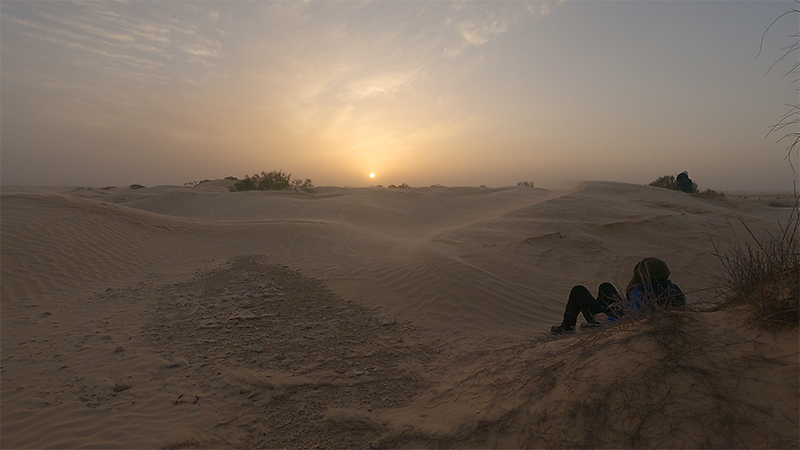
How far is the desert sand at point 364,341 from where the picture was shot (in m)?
2.20

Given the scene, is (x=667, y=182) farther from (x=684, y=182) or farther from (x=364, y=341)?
(x=364, y=341)

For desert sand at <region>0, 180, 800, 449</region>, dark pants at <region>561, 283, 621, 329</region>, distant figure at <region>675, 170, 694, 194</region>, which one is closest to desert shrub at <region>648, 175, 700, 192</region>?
distant figure at <region>675, 170, 694, 194</region>

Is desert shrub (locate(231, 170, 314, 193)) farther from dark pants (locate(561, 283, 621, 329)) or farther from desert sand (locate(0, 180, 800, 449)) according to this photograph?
dark pants (locate(561, 283, 621, 329))

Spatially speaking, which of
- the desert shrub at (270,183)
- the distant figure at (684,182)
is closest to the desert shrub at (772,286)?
the distant figure at (684,182)

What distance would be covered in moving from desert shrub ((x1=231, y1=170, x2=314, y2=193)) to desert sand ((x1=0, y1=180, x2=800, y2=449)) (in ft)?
49.6

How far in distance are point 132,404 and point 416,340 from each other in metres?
3.21

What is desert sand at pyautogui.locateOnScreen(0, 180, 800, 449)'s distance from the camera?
2199 mm

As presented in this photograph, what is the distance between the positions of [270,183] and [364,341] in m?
24.1

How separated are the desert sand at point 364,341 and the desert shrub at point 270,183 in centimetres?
1513

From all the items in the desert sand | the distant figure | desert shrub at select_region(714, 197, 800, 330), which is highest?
the distant figure

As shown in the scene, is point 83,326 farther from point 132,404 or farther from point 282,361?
point 282,361

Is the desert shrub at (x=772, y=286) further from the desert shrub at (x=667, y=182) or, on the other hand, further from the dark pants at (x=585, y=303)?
the desert shrub at (x=667, y=182)

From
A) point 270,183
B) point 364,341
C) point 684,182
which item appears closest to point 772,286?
point 364,341

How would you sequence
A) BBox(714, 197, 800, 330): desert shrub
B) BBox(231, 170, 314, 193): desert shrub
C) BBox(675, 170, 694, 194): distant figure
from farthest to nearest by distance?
1. BBox(231, 170, 314, 193): desert shrub
2. BBox(675, 170, 694, 194): distant figure
3. BBox(714, 197, 800, 330): desert shrub
